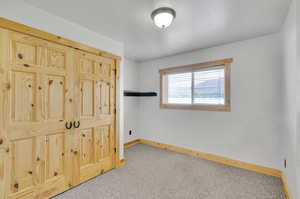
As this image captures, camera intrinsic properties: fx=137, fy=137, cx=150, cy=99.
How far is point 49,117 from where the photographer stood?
185 centimetres

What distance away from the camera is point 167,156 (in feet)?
10.7

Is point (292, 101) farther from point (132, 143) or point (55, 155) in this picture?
point (132, 143)

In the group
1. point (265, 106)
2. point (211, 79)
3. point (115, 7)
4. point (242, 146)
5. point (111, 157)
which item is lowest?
point (111, 157)

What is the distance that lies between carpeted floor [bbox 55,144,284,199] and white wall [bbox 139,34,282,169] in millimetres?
415

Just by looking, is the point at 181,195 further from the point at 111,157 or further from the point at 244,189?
the point at 111,157

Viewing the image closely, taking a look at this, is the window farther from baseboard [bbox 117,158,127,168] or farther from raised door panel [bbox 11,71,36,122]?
raised door panel [bbox 11,71,36,122]

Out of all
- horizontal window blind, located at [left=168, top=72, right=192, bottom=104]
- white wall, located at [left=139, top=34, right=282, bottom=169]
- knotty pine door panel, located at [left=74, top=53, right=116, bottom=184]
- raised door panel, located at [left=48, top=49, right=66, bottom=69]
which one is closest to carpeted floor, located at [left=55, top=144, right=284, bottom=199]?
knotty pine door panel, located at [left=74, top=53, right=116, bottom=184]

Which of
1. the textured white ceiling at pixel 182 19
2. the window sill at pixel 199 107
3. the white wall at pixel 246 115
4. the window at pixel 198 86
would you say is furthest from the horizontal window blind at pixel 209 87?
the textured white ceiling at pixel 182 19

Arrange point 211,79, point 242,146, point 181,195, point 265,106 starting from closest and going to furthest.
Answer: point 181,195 → point 265,106 → point 242,146 → point 211,79

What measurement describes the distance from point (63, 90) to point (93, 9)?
47.4 inches

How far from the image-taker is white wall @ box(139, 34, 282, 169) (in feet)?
8.00

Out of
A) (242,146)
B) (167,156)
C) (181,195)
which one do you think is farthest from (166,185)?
(242,146)

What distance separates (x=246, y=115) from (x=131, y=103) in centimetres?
286

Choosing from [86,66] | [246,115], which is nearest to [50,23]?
[86,66]
